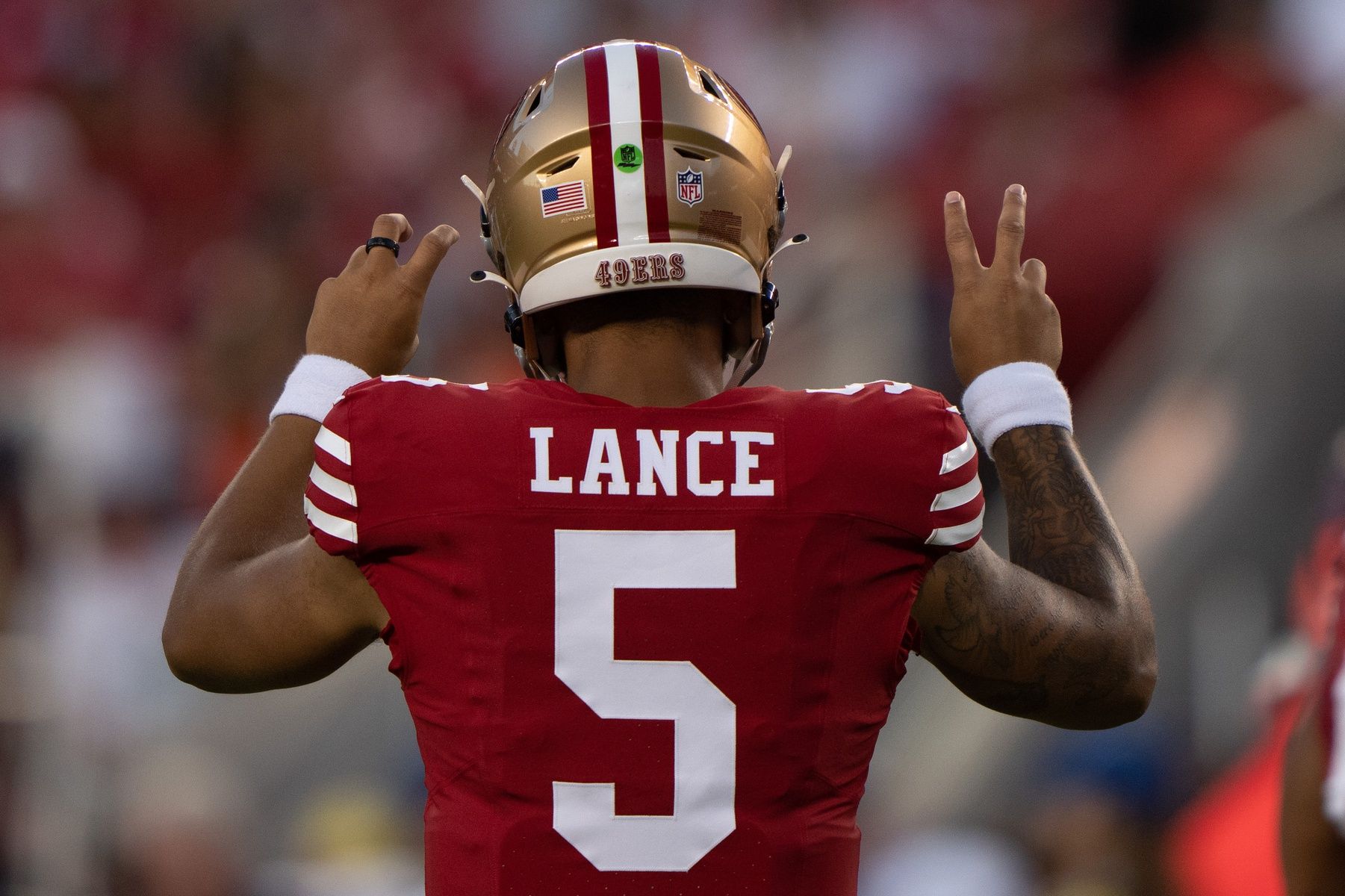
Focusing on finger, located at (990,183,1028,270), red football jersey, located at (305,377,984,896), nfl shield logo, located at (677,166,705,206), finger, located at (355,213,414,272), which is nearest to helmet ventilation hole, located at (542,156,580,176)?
nfl shield logo, located at (677,166,705,206)

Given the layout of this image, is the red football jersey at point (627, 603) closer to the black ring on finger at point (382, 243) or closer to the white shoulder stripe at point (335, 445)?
the white shoulder stripe at point (335, 445)

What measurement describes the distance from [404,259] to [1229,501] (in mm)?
3862

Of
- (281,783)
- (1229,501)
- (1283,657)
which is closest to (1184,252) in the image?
(1229,501)

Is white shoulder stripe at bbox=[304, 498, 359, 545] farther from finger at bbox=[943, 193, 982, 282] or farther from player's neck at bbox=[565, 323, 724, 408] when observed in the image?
finger at bbox=[943, 193, 982, 282]

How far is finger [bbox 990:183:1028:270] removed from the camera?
8.05ft

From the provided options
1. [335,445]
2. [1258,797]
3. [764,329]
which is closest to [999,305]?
[764,329]

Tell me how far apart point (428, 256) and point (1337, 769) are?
1537 mm

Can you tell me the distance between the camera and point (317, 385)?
239cm

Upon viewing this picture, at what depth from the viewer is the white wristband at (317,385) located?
7.80 feet

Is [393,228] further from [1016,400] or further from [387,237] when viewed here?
[1016,400]

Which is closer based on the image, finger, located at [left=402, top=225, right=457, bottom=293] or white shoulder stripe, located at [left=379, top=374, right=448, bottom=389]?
white shoulder stripe, located at [left=379, top=374, right=448, bottom=389]

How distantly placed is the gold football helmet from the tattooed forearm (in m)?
0.46

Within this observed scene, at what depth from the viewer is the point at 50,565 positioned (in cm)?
653

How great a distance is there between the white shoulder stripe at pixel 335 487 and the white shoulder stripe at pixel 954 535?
71 cm
